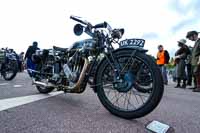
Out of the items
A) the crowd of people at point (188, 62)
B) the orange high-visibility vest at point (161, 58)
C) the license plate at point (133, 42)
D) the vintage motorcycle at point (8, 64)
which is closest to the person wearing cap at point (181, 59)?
the crowd of people at point (188, 62)

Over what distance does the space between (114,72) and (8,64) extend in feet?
24.4

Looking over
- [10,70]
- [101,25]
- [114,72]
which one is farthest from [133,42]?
[10,70]

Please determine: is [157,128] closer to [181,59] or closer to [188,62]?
[181,59]

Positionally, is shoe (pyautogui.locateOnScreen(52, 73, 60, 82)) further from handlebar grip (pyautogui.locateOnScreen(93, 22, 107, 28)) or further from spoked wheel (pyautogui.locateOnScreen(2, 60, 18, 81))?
Result: spoked wheel (pyautogui.locateOnScreen(2, 60, 18, 81))

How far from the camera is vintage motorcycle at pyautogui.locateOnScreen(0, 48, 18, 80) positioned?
932 centimetres

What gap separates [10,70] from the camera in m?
9.50

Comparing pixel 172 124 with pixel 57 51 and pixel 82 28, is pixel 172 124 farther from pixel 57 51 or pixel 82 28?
pixel 57 51

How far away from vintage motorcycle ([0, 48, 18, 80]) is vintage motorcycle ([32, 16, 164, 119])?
19.2 ft

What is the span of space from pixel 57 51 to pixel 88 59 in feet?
3.49

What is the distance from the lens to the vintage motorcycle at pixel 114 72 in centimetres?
280

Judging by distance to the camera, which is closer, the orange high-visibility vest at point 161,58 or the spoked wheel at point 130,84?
the spoked wheel at point 130,84

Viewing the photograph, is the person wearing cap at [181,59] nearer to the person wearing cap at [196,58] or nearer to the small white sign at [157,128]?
the person wearing cap at [196,58]

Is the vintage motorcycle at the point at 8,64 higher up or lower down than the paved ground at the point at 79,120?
higher up

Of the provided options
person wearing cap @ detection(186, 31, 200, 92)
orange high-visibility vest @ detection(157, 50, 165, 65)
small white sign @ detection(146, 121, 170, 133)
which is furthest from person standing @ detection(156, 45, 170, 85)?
small white sign @ detection(146, 121, 170, 133)
